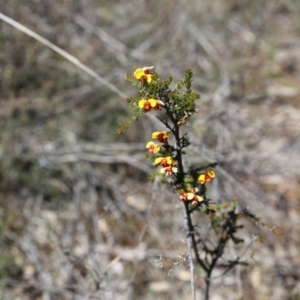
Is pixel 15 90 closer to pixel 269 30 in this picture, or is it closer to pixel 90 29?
pixel 90 29

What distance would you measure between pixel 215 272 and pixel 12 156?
1507 millimetres

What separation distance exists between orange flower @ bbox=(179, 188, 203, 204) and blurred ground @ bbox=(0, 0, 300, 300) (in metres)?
0.78

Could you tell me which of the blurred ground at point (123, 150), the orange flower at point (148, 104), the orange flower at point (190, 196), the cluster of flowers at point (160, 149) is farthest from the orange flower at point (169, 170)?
the blurred ground at point (123, 150)

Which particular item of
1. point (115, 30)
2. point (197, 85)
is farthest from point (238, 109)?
point (115, 30)

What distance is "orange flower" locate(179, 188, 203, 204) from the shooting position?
1658 millimetres

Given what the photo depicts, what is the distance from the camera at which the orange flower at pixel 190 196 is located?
1658 millimetres

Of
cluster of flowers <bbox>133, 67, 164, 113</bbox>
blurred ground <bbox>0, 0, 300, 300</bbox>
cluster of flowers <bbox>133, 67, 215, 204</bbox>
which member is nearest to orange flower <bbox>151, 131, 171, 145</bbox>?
cluster of flowers <bbox>133, 67, 215, 204</bbox>

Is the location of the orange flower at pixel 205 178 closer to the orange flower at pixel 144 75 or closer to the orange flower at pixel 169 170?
the orange flower at pixel 169 170

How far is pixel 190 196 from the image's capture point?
5.44 feet

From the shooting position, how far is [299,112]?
179 inches

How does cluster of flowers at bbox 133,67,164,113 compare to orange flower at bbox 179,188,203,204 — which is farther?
orange flower at bbox 179,188,203,204

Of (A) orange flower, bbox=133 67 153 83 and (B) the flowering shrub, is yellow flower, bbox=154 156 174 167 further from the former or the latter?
(A) orange flower, bbox=133 67 153 83

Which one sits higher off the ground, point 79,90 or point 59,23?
point 59,23

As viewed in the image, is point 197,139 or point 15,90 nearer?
point 197,139
